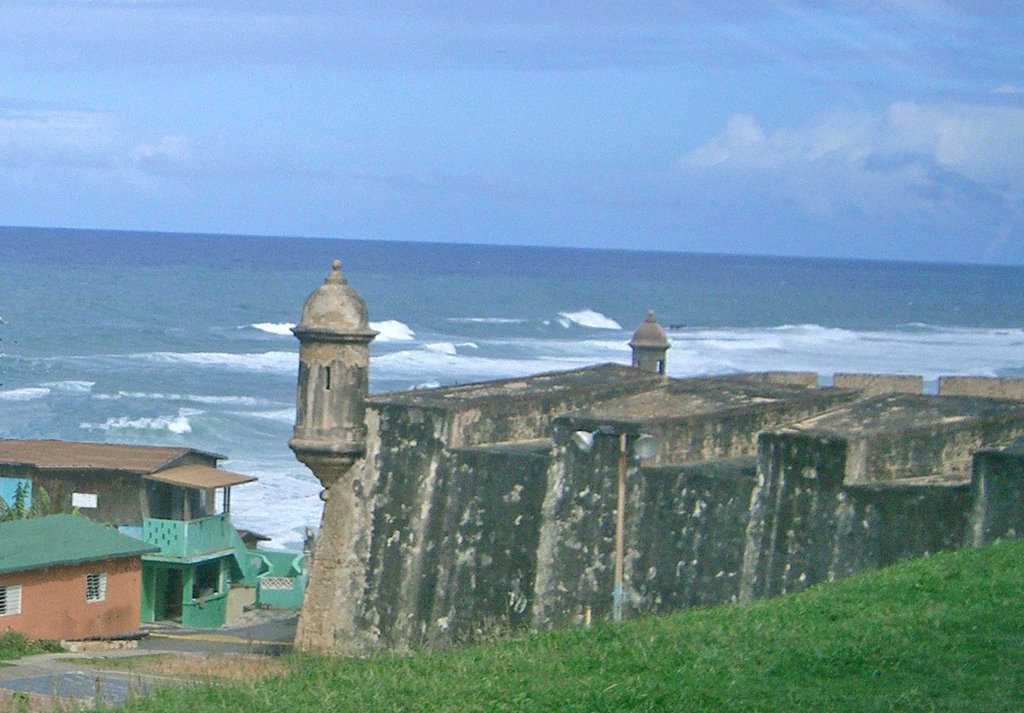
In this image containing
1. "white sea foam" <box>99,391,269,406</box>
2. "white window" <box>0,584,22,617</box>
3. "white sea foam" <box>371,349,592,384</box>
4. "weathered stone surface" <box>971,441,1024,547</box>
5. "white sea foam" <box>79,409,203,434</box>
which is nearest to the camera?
"weathered stone surface" <box>971,441,1024,547</box>

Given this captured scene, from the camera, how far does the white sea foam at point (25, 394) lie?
4934 centimetres

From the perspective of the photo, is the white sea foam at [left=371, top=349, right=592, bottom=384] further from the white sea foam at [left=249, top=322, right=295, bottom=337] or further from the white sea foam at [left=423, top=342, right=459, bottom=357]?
the white sea foam at [left=249, top=322, right=295, bottom=337]

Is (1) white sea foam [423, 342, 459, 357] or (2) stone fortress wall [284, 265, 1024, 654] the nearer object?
(2) stone fortress wall [284, 265, 1024, 654]

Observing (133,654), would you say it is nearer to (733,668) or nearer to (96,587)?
(96,587)

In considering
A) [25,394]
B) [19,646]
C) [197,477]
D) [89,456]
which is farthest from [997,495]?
[25,394]

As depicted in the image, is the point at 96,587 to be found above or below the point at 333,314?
below

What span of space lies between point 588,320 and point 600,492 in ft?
245

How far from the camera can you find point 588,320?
8969 centimetres

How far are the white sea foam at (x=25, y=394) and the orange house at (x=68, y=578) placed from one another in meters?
28.2

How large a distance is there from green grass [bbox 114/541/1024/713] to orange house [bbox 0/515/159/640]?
10.9m

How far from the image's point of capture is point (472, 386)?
58.6ft

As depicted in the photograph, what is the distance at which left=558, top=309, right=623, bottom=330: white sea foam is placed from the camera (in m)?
87.1

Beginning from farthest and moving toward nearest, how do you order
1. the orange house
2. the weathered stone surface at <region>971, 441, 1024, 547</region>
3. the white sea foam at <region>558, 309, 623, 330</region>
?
1. the white sea foam at <region>558, 309, 623, 330</region>
2. the orange house
3. the weathered stone surface at <region>971, 441, 1024, 547</region>

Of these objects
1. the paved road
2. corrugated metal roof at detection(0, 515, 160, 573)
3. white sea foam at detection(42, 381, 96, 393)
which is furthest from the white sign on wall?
white sea foam at detection(42, 381, 96, 393)
